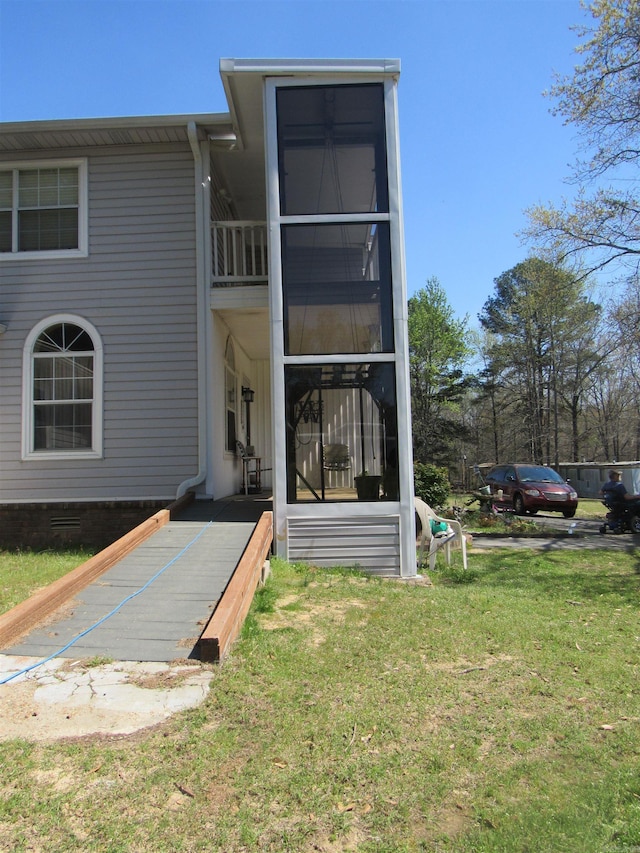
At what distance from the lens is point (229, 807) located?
2.48m

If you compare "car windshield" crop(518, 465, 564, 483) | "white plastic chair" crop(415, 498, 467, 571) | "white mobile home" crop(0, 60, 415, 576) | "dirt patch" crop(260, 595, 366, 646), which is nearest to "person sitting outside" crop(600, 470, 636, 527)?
"car windshield" crop(518, 465, 564, 483)

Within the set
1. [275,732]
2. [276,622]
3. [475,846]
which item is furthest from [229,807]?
[276,622]

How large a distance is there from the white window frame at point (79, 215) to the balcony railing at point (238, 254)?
2.01 metres

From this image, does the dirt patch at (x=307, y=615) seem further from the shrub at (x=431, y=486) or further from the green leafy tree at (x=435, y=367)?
the green leafy tree at (x=435, y=367)

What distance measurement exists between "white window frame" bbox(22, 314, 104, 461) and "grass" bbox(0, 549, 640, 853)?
17.5 feet

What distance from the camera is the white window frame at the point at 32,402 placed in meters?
8.94

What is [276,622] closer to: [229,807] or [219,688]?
[219,688]

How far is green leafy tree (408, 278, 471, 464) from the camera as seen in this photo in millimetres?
33406

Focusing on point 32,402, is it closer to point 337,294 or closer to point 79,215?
point 79,215

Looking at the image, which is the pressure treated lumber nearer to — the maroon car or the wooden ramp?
the wooden ramp

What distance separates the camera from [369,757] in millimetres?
2879

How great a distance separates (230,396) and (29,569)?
464cm

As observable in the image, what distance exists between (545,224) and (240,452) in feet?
31.9

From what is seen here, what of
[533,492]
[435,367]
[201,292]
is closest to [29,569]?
[201,292]
